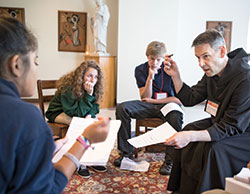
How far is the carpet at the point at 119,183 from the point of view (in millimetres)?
2266

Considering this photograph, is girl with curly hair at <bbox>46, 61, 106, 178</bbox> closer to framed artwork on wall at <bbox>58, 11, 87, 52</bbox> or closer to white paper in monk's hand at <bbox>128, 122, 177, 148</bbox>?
white paper in monk's hand at <bbox>128, 122, 177, 148</bbox>

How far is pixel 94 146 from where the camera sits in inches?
64.7

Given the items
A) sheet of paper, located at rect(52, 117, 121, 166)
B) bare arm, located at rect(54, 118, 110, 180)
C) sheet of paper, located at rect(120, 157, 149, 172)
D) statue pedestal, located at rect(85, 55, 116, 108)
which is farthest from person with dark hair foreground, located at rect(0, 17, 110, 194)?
statue pedestal, located at rect(85, 55, 116, 108)

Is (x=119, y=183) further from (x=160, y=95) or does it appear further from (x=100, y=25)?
(x=100, y=25)

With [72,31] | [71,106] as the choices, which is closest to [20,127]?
[71,106]

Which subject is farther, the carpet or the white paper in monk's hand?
the carpet

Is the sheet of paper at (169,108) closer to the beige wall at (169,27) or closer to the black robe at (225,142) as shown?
the black robe at (225,142)

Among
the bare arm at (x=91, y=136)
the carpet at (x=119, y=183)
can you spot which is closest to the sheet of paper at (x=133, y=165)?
the carpet at (x=119, y=183)

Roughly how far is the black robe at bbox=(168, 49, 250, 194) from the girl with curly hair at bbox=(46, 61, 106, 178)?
1003mm

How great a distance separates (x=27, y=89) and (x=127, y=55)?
475cm

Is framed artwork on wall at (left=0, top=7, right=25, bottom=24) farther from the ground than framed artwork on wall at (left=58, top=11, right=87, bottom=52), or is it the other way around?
framed artwork on wall at (left=0, top=7, right=25, bottom=24)

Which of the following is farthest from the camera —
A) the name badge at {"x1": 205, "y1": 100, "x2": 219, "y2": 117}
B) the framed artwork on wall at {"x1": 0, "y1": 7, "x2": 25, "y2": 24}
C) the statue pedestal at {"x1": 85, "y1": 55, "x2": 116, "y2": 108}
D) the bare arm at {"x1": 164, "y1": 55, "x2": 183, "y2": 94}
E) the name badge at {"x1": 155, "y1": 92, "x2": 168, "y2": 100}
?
the framed artwork on wall at {"x1": 0, "y1": 7, "x2": 25, "y2": 24}

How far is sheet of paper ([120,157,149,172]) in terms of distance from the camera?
2666 millimetres

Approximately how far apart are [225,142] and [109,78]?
4.20 metres
